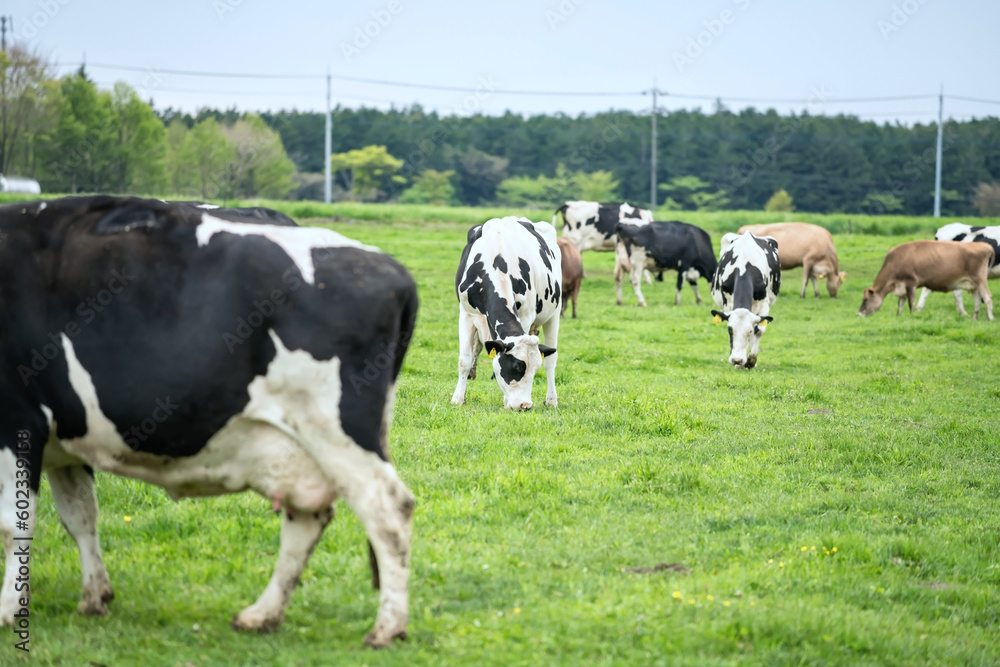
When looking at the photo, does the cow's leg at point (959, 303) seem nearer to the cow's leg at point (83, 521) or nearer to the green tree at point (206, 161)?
the cow's leg at point (83, 521)

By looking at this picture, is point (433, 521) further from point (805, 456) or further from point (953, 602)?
point (805, 456)

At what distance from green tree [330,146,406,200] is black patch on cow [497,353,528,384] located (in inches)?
3113

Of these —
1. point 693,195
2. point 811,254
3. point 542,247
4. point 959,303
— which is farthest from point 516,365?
point 693,195

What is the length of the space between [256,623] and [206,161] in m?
74.3

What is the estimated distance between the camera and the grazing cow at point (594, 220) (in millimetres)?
27562

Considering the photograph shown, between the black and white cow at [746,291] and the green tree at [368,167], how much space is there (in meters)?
73.9

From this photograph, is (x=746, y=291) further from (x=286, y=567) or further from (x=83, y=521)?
(x=83, y=521)

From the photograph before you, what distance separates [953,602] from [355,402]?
3.45 m

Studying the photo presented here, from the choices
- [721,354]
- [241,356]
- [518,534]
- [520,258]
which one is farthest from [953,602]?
[721,354]

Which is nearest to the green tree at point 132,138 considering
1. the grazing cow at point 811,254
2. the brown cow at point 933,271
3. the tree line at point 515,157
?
the tree line at point 515,157

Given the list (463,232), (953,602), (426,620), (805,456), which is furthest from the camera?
(463,232)

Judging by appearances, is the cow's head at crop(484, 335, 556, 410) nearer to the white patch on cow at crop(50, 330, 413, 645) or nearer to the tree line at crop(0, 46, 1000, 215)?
the white patch on cow at crop(50, 330, 413, 645)

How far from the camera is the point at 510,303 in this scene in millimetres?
10125

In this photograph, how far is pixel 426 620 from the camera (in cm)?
459
